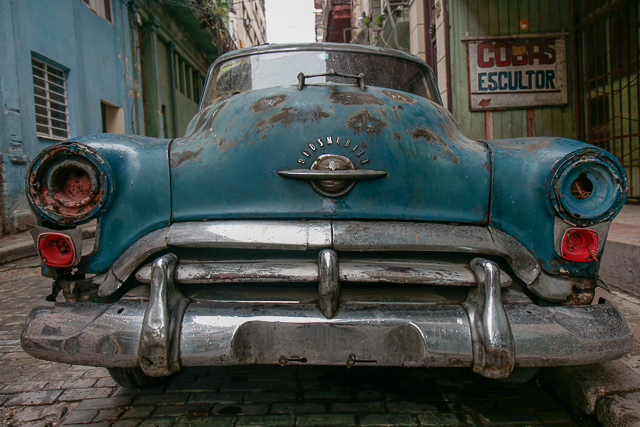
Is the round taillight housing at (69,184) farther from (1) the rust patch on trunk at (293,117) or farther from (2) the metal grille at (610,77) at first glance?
(2) the metal grille at (610,77)

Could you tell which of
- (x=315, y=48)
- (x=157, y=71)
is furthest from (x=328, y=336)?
(x=157, y=71)

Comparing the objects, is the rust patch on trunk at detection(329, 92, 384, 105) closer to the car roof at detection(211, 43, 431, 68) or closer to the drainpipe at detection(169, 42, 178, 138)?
the car roof at detection(211, 43, 431, 68)

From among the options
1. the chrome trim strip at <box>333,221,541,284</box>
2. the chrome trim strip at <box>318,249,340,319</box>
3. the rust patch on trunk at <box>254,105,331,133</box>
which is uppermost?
the rust patch on trunk at <box>254,105,331,133</box>

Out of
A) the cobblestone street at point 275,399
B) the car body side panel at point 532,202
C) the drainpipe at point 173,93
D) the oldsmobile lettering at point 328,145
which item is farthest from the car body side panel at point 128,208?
the drainpipe at point 173,93

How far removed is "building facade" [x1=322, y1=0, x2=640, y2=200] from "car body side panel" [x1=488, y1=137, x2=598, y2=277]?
5674mm

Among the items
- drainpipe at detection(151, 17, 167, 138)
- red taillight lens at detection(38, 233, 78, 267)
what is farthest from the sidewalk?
drainpipe at detection(151, 17, 167, 138)

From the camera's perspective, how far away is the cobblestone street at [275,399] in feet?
5.59

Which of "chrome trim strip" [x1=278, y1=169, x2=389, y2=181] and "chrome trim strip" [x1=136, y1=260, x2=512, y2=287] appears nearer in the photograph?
"chrome trim strip" [x1=136, y1=260, x2=512, y2=287]

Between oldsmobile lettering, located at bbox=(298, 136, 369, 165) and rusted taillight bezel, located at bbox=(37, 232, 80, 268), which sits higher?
oldsmobile lettering, located at bbox=(298, 136, 369, 165)

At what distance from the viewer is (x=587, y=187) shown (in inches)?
64.0

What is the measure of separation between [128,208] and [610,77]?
282 inches

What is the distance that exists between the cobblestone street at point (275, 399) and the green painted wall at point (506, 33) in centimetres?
583

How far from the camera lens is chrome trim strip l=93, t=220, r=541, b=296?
60.7 inches

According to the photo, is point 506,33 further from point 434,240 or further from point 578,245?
point 434,240
